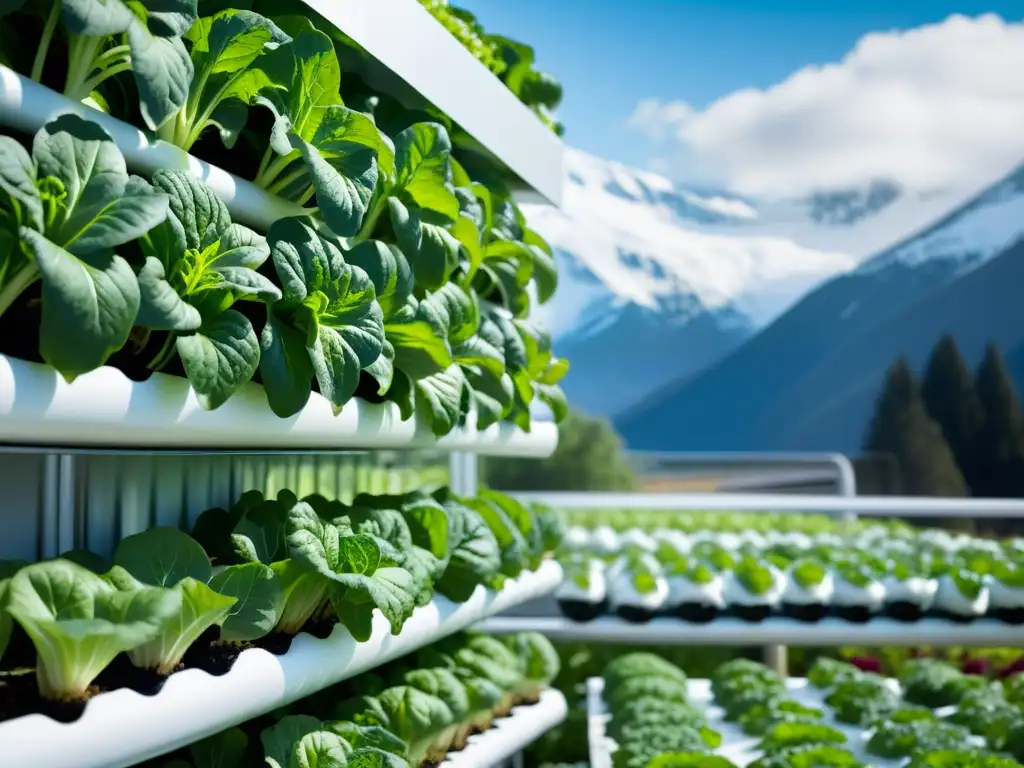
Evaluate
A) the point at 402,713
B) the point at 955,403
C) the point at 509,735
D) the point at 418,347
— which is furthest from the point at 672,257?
the point at 418,347

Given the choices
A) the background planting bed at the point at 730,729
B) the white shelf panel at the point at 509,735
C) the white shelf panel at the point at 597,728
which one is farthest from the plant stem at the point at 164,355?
the white shelf panel at the point at 597,728

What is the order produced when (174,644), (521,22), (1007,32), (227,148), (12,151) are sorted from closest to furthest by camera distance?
(12,151) → (174,644) → (227,148) → (521,22) → (1007,32)

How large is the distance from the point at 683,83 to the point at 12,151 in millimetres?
21968

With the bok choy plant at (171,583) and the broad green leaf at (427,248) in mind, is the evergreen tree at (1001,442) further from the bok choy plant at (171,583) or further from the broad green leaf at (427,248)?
the bok choy plant at (171,583)

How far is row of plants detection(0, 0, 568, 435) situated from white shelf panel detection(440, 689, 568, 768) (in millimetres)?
615

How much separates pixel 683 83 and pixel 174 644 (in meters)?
21.9

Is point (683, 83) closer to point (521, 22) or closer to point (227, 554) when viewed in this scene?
point (521, 22)

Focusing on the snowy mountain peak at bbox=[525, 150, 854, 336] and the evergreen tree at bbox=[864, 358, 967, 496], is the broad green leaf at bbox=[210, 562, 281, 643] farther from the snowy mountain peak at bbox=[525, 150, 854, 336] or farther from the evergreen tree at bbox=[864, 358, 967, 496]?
the snowy mountain peak at bbox=[525, 150, 854, 336]

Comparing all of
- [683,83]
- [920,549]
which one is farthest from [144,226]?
[683,83]

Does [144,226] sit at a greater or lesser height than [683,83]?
lesser

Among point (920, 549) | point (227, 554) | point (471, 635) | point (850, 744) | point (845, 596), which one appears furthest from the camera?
point (920, 549)

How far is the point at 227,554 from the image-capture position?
1.51 metres

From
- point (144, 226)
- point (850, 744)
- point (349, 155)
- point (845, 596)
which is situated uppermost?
point (349, 155)

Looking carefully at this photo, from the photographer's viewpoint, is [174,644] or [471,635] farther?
[471,635]
